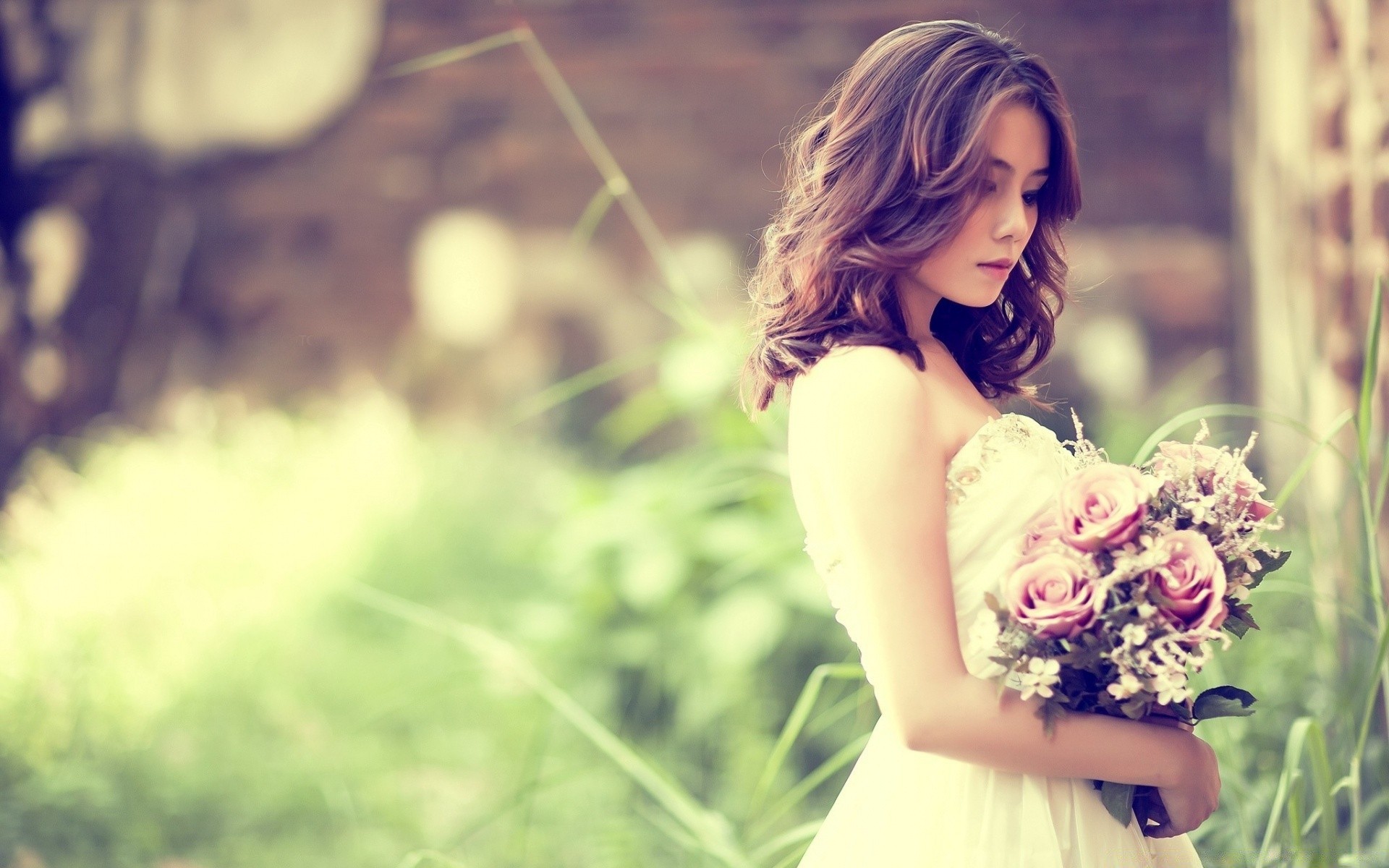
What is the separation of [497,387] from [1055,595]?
403 centimetres

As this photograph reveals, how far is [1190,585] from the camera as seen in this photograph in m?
1.10

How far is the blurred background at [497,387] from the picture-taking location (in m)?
2.67

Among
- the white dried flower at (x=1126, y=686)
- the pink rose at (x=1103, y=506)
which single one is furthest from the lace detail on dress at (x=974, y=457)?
the white dried flower at (x=1126, y=686)

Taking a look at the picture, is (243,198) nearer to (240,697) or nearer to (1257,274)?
(240,697)

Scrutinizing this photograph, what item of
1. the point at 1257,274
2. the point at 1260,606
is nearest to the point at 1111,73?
the point at 1257,274

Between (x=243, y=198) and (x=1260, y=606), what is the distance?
4.15m

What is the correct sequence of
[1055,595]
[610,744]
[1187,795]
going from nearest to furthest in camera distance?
[1055,595]
[1187,795]
[610,744]

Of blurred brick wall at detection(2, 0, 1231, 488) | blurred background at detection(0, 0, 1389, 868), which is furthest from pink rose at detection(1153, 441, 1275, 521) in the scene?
blurred brick wall at detection(2, 0, 1231, 488)

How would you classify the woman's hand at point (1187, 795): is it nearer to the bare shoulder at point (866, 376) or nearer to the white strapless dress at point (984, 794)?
the white strapless dress at point (984, 794)

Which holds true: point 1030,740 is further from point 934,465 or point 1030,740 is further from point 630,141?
point 630,141

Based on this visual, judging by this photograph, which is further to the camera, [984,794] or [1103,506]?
[984,794]

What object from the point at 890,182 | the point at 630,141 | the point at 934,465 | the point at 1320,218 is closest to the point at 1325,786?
the point at 934,465

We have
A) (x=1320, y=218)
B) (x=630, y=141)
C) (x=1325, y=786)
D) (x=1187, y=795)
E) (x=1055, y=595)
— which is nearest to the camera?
(x=1055, y=595)

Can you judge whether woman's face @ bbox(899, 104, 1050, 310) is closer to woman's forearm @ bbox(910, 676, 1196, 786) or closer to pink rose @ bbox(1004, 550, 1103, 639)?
pink rose @ bbox(1004, 550, 1103, 639)
